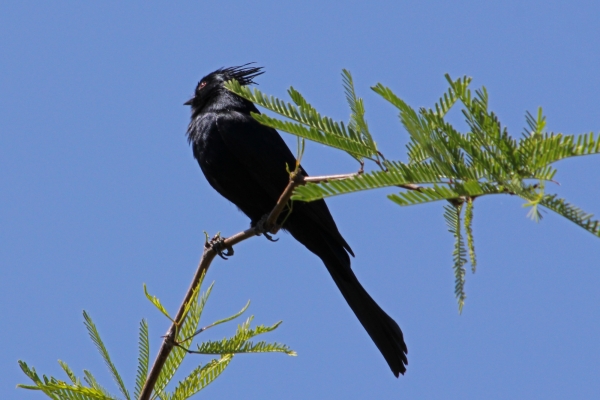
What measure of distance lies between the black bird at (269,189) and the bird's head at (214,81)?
63 centimetres

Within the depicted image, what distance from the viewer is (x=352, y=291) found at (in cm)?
470

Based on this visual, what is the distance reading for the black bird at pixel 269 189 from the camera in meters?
4.48

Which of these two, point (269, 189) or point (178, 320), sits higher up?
point (269, 189)

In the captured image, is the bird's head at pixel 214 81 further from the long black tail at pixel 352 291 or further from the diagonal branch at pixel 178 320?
the diagonal branch at pixel 178 320

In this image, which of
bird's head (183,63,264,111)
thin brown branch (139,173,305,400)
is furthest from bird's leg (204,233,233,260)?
bird's head (183,63,264,111)

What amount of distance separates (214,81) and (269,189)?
1809mm

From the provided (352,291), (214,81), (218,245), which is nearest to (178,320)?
(218,245)

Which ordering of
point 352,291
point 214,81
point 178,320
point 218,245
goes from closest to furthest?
1. point 178,320
2. point 218,245
3. point 352,291
4. point 214,81

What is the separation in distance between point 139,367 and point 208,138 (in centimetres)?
270

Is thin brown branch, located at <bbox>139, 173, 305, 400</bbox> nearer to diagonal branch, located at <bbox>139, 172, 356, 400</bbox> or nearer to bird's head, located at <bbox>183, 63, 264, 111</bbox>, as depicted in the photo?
diagonal branch, located at <bbox>139, 172, 356, 400</bbox>

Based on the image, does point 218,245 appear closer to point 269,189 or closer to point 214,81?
point 269,189

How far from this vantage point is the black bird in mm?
4484

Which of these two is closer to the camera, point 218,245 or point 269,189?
point 218,245

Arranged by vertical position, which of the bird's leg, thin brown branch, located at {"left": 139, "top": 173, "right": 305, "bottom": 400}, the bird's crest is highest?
the bird's crest
